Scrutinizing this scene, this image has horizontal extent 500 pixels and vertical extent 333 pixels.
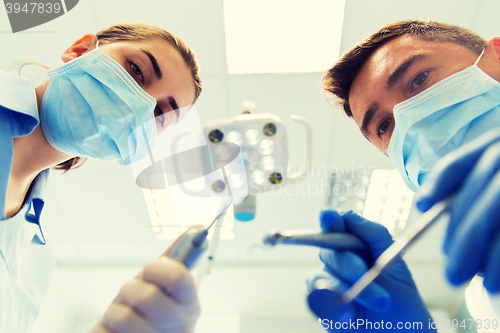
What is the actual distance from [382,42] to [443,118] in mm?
379

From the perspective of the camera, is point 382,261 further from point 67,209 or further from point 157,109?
point 67,209

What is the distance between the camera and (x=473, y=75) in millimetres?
696

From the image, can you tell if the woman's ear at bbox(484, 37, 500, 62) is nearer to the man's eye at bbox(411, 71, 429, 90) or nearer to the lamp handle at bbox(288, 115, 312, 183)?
the man's eye at bbox(411, 71, 429, 90)

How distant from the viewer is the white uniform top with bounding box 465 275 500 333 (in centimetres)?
54

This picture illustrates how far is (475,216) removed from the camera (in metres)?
0.32

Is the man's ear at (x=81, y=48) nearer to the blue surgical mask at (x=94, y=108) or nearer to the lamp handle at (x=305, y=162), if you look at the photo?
the blue surgical mask at (x=94, y=108)

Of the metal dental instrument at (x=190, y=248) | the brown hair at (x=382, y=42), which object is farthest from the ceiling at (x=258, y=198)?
the metal dental instrument at (x=190, y=248)

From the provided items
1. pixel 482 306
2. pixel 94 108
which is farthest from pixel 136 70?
pixel 482 306

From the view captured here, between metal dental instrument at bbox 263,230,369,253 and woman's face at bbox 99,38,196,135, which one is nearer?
metal dental instrument at bbox 263,230,369,253

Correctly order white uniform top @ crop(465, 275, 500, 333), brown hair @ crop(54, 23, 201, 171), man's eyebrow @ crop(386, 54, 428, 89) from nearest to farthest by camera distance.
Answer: white uniform top @ crop(465, 275, 500, 333) → man's eyebrow @ crop(386, 54, 428, 89) → brown hair @ crop(54, 23, 201, 171)

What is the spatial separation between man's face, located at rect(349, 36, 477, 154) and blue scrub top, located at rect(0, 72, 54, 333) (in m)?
0.93

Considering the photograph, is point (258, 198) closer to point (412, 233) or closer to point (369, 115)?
point (369, 115)

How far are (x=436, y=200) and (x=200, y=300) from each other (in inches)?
13.1

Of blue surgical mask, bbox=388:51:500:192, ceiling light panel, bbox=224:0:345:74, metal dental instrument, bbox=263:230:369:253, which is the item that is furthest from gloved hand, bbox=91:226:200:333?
ceiling light panel, bbox=224:0:345:74
